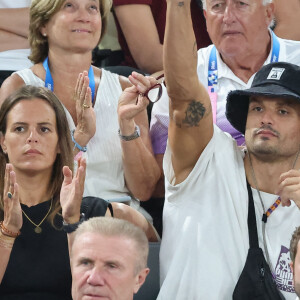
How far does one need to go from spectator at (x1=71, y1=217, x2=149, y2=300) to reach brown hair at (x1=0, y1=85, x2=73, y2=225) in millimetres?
638

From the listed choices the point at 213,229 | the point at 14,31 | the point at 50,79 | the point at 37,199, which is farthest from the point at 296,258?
the point at 14,31

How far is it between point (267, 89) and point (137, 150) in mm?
767

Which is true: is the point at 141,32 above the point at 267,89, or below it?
above

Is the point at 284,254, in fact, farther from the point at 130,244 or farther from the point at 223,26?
the point at 223,26

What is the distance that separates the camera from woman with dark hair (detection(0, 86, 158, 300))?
11.8ft

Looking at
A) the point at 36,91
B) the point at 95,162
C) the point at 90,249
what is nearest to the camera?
the point at 90,249

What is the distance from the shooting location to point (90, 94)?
13.9 feet

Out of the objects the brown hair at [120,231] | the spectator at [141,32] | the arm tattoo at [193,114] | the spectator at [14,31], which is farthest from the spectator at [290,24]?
the brown hair at [120,231]

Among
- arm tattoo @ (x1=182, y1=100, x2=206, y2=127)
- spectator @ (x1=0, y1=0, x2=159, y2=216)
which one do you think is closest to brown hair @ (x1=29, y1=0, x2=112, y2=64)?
spectator @ (x1=0, y1=0, x2=159, y2=216)

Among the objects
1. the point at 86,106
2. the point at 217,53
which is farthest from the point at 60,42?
the point at 217,53

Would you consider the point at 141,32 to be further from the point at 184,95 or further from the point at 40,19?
the point at 184,95

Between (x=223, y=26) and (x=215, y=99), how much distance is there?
14.6 inches

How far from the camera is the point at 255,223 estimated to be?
3744mm

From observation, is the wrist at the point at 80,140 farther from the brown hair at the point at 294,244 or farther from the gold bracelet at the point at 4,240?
the brown hair at the point at 294,244
